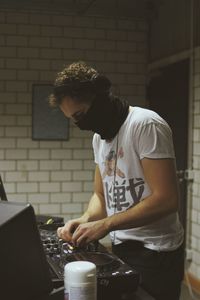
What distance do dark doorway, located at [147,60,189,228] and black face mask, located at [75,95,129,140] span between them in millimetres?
2494

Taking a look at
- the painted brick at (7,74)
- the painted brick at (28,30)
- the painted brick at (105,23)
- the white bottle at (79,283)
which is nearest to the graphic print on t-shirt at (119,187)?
the white bottle at (79,283)

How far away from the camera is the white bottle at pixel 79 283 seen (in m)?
1.14

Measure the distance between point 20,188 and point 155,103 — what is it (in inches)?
67.1

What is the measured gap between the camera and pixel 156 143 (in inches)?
68.2

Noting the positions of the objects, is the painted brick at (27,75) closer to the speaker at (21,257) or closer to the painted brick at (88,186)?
the painted brick at (88,186)

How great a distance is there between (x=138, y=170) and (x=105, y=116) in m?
0.24

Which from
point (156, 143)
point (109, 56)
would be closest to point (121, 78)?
point (109, 56)

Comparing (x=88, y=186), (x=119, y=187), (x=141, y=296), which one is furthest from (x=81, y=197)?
(x=141, y=296)

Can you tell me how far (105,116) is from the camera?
1822 millimetres

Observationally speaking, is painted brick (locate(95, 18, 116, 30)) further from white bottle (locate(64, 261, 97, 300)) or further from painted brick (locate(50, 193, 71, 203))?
white bottle (locate(64, 261, 97, 300))

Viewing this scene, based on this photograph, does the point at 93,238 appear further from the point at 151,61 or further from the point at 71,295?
the point at 151,61

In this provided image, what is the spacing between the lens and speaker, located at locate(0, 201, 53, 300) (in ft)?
3.43

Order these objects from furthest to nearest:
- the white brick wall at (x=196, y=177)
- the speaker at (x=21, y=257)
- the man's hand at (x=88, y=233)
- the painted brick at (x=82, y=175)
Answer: the painted brick at (x=82, y=175), the white brick wall at (x=196, y=177), the man's hand at (x=88, y=233), the speaker at (x=21, y=257)

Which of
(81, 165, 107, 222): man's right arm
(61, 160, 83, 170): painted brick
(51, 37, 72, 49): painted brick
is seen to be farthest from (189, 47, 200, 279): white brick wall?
(81, 165, 107, 222): man's right arm
